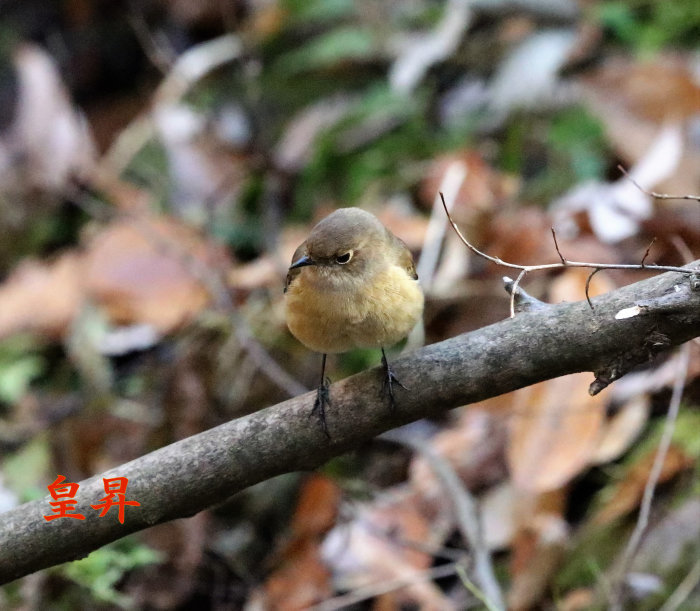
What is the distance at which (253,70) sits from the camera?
24.3 ft

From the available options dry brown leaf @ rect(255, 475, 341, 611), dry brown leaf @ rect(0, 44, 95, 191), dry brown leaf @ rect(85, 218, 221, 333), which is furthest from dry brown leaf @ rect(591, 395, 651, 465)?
dry brown leaf @ rect(0, 44, 95, 191)

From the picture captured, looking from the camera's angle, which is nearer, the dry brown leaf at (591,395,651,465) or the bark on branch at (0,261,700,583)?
the bark on branch at (0,261,700,583)

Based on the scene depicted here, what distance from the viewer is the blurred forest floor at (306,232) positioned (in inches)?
158

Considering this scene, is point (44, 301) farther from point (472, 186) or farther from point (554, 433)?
point (554, 433)

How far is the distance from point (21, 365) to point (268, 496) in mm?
2151

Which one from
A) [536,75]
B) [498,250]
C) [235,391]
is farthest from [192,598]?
[536,75]

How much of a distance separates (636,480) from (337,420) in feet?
5.71

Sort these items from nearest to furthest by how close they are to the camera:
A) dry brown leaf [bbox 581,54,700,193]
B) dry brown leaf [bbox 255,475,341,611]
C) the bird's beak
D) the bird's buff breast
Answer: the bird's buff breast, the bird's beak, dry brown leaf [bbox 255,475,341,611], dry brown leaf [bbox 581,54,700,193]

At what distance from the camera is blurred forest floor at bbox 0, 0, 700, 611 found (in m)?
4.01

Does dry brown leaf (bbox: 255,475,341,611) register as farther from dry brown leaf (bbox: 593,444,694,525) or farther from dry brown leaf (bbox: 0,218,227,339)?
dry brown leaf (bbox: 0,218,227,339)

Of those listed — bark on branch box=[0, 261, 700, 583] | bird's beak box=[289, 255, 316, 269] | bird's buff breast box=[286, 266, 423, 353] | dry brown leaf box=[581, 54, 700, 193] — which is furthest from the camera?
dry brown leaf box=[581, 54, 700, 193]

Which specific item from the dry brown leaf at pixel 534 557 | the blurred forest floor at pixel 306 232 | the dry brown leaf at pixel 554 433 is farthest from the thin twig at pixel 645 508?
the dry brown leaf at pixel 554 433

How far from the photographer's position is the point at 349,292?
3057 millimetres

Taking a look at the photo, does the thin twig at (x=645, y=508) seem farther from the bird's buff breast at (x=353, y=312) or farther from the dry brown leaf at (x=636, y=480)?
the bird's buff breast at (x=353, y=312)
